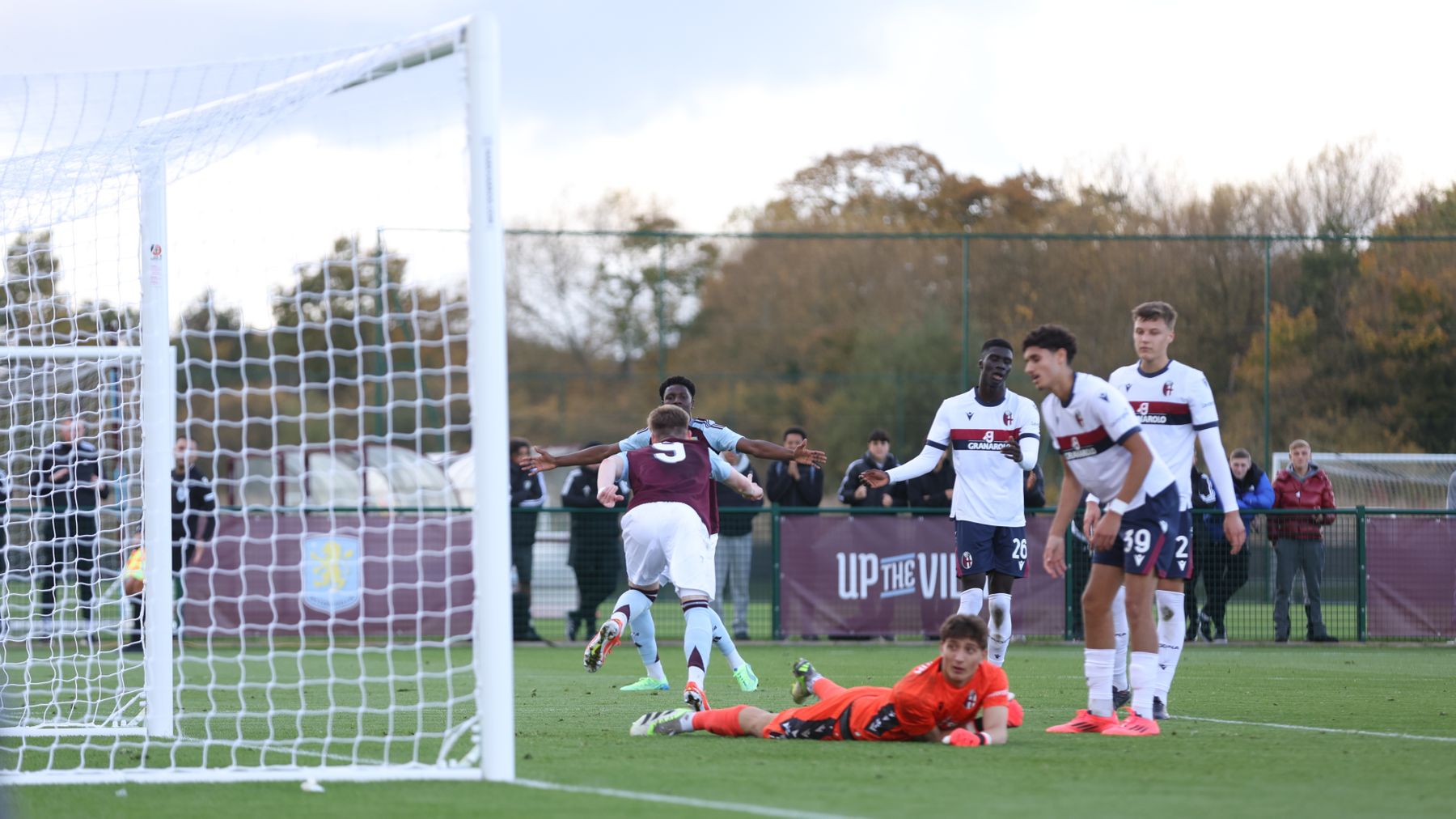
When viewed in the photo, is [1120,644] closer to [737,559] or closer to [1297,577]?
[737,559]

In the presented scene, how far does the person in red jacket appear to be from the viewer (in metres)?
17.0

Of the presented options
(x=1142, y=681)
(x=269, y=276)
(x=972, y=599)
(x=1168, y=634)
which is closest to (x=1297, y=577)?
(x=972, y=599)

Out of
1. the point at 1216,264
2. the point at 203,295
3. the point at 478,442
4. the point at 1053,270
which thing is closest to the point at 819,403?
the point at 1053,270

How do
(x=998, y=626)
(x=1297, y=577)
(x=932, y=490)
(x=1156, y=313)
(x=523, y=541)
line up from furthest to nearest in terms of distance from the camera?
1. (x=932, y=490)
2. (x=1297, y=577)
3. (x=523, y=541)
4. (x=998, y=626)
5. (x=1156, y=313)

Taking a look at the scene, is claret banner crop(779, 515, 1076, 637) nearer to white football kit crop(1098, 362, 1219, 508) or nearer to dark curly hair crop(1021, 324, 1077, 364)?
white football kit crop(1098, 362, 1219, 508)

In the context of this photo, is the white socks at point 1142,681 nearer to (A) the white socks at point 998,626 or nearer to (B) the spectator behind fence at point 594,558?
(A) the white socks at point 998,626

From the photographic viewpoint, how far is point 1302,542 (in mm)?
17094

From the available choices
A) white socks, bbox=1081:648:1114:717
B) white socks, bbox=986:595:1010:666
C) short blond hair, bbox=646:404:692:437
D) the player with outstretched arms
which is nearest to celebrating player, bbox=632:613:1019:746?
white socks, bbox=1081:648:1114:717

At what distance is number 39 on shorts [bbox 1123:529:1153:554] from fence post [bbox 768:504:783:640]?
9.33 metres

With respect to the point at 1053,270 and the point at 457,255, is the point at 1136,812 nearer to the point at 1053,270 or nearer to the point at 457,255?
the point at 457,255

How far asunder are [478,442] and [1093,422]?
3.18 metres

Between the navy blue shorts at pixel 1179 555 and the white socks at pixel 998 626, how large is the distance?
5.33 ft

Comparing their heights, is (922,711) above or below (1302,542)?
above

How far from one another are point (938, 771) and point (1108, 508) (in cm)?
184
